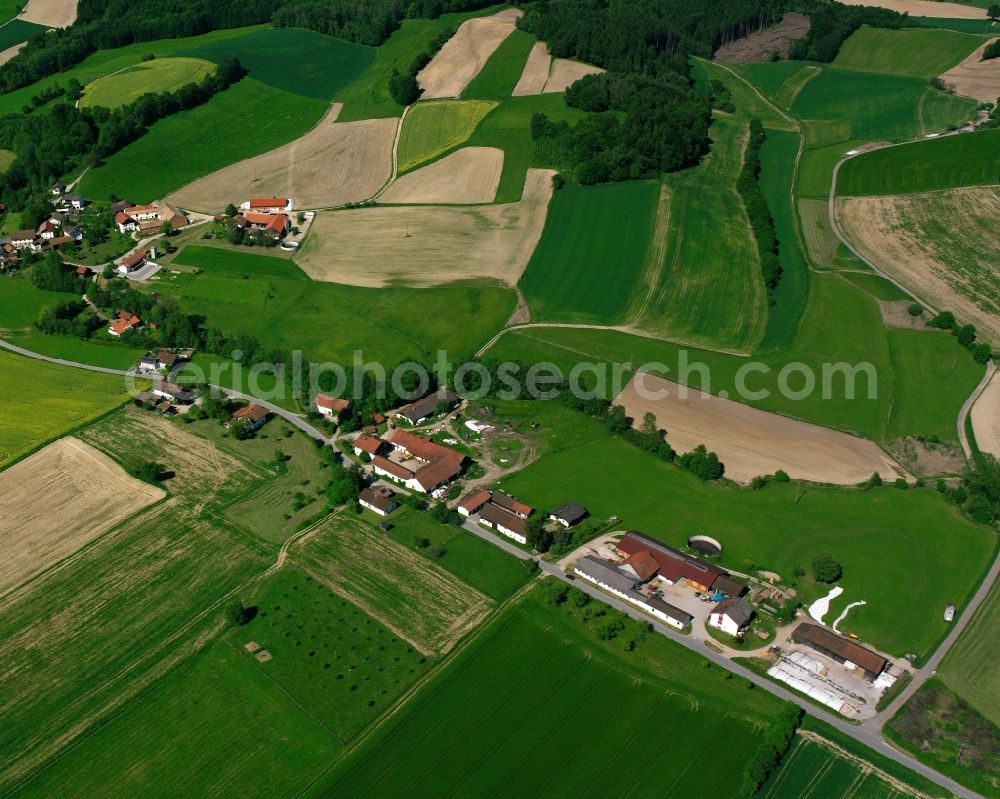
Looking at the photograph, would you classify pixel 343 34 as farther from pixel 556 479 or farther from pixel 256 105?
pixel 556 479

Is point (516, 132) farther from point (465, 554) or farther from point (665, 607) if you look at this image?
point (665, 607)

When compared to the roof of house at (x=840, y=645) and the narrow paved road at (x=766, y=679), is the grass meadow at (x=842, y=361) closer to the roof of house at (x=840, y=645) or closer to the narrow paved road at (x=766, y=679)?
the narrow paved road at (x=766, y=679)

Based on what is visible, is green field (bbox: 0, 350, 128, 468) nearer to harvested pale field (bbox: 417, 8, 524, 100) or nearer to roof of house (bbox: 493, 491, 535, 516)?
roof of house (bbox: 493, 491, 535, 516)

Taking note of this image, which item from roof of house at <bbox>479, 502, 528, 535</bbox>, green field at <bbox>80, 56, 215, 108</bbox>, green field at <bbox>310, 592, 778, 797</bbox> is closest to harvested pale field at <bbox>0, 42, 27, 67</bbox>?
green field at <bbox>80, 56, 215, 108</bbox>

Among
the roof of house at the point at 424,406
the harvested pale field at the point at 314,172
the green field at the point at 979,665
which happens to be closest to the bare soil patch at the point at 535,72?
the harvested pale field at the point at 314,172

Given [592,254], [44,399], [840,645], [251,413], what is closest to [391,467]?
[251,413]
